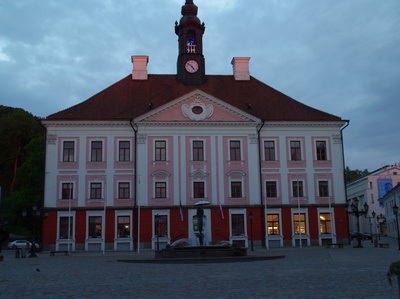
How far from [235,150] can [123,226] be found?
36.3ft

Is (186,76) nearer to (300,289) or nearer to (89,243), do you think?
(89,243)

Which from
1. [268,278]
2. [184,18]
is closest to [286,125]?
[184,18]

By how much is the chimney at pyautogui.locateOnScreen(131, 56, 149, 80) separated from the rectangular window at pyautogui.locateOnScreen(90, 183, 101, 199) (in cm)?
1142

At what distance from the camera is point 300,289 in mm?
11859

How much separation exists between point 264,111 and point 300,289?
31916mm

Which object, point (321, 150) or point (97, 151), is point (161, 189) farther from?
point (321, 150)

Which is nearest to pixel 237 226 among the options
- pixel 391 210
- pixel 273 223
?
pixel 273 223

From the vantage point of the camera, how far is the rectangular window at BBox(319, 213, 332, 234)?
40656 mm

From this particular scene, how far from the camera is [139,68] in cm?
4612

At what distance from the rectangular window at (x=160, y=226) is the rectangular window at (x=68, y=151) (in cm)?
852

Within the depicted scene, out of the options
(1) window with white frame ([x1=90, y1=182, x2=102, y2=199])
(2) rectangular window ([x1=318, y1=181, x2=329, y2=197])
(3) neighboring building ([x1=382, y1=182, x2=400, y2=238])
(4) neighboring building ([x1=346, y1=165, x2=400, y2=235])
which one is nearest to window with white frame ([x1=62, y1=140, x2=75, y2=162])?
(1) window with white frame ([x1=90, y1=182, x2=102, y2=199])

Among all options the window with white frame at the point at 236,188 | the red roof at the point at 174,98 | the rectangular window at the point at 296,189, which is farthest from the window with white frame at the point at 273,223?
the red roof at the point at 174,98

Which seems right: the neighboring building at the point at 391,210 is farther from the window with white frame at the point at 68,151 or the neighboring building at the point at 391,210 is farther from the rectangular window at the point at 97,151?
the window with white frame at the point at 68,151

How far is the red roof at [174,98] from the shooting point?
41500 millimetres
